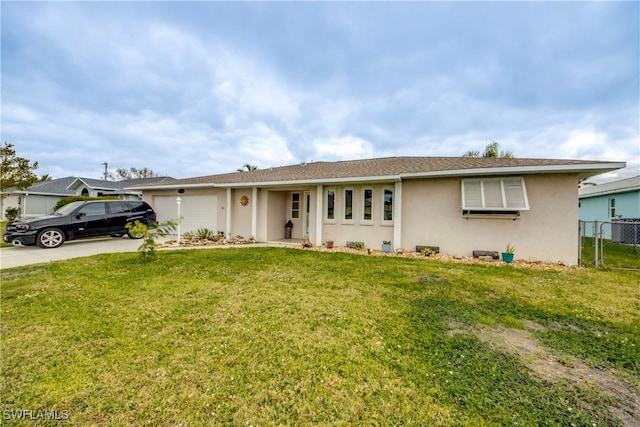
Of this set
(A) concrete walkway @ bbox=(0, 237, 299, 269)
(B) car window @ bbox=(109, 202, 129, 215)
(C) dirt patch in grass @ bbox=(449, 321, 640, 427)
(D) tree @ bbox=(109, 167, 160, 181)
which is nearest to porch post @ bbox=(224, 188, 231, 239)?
(A) concrete walkway @ bbox=(0, 237, 299, 269)

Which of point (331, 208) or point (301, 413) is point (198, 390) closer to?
point (301, 413)

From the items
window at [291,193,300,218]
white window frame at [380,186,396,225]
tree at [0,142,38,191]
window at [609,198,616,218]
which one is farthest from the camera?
tree at [0,142,38,191]

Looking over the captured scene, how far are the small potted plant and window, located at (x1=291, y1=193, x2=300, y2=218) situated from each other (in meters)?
8.29

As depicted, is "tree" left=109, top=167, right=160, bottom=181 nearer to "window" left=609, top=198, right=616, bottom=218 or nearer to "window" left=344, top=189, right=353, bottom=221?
"window" left=344, top=189, right=353, bottom=221

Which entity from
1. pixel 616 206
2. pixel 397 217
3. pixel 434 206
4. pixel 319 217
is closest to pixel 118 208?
pixel 319 217

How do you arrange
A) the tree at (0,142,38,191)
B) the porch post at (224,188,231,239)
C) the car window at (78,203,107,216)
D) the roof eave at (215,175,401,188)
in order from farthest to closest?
the tree at (0,142,38,191) < the porch post at (224,188,231,239) < the car window at (78,203,107,216) < the roof eave at (215,175,401,188)

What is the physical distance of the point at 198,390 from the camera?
7.54 feet

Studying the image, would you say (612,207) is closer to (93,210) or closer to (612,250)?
(612,250)

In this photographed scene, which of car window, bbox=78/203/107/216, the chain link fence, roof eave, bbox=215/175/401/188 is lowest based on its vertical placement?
the chain link fence

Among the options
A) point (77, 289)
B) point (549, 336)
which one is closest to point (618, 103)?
point (549, 336)

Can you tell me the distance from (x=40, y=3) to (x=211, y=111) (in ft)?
27.1

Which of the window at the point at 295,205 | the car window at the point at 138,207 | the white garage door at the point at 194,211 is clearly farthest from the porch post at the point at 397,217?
the car window at the point at 138,207

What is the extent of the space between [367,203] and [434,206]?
7.62 feet

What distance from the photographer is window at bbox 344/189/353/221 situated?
33.1 ft
